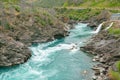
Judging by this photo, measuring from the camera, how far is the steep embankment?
70.0 meters

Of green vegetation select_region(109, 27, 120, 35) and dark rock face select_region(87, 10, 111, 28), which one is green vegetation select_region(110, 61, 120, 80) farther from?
dark rock face select_region(87, 10, 111, 28)

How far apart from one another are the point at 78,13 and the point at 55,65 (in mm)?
84269

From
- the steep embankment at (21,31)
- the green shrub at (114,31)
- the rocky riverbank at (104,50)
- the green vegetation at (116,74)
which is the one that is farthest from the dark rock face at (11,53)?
the green vegetation at (116,74)

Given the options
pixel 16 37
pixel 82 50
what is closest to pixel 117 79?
pixel 82 50

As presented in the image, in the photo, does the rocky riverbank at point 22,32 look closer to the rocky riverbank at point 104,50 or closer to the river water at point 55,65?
the river water at point 55,65

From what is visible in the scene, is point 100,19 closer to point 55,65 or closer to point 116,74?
point 55,65

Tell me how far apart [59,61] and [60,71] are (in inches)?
288

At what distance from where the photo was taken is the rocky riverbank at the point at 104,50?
61062 mm

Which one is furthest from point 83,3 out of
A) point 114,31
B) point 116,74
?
point 116,74

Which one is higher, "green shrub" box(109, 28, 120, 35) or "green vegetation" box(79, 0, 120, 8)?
"green vegetation" box(79, 0, 120, 8)

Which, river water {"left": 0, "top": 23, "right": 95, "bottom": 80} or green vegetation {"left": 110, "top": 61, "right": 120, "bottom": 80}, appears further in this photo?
river water {"left": 0, "top": 23, "right": 95, "bottom": 80}

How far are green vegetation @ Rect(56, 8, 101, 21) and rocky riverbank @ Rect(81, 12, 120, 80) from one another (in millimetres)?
49315

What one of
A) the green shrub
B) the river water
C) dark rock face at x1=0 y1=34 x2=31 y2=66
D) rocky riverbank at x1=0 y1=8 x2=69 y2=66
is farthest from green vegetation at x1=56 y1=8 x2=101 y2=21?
dark rock face at x1=0 y1=34 x2=31 y2=66

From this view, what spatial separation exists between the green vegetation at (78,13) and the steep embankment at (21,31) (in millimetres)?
35702
